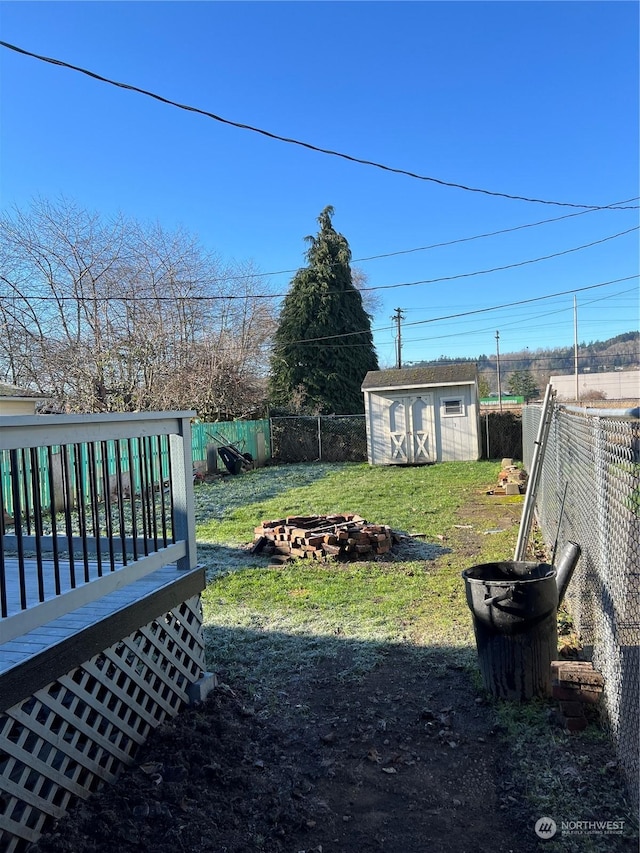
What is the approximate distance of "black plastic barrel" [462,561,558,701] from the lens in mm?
3301

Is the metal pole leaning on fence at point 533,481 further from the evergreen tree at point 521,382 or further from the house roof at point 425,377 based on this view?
the evergreen tree at point 521,382

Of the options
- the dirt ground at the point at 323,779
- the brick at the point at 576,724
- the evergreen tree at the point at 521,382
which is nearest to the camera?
the dirt ground at the point at 323,779

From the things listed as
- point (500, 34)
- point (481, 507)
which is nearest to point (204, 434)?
point (481, 507)

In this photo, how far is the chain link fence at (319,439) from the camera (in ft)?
70.0

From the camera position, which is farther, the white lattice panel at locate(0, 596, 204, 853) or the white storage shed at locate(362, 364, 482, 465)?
the white storage shed at locate(362, 364, 482, 465)

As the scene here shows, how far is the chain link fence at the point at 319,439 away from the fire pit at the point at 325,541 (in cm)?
1354

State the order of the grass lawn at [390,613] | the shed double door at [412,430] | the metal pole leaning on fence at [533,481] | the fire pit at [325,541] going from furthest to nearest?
the shed double door at [412,430], the fire pit at [325,541], the metal pole leaning on fence at [533,481], the grass lawn at [390,613]

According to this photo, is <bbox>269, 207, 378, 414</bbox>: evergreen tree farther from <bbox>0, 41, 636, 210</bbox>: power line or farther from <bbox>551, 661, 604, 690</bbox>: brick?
<bbox>551, 661, 604, 690</bbox>: brick

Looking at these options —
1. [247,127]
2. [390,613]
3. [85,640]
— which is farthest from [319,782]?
[247,127]

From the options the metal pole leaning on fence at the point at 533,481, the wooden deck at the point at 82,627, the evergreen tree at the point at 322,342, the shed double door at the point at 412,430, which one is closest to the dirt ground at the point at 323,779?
the wooden deck at the point at 82,627

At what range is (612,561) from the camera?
9.91ft

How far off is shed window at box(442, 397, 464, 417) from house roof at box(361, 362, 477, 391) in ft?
2.01

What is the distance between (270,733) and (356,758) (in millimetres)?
538

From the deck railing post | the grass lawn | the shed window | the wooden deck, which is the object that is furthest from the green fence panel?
the wooden deck
